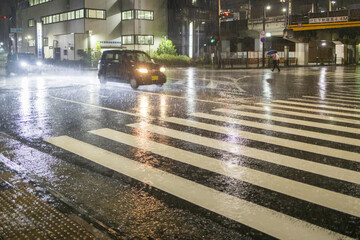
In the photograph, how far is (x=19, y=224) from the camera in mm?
3234

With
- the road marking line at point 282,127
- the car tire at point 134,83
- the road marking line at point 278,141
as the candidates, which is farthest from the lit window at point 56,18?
the road marking line at point 278,141

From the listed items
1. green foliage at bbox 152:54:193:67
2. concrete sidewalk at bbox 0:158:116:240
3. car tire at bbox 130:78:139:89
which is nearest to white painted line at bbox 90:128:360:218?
concrete sidewalk at bbox 0:158:116:240

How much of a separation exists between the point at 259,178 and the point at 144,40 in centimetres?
4745

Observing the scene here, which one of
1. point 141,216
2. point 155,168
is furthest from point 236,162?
point 141,216

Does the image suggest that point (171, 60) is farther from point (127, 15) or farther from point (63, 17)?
point (63, 17)

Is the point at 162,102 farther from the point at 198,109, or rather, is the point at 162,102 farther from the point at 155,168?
the point at 155,168

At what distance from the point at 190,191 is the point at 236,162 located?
1377mm

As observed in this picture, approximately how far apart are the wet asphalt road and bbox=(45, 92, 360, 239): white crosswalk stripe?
2cm

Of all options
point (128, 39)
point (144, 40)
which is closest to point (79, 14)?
point (128, 39)

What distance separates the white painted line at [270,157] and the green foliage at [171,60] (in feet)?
129

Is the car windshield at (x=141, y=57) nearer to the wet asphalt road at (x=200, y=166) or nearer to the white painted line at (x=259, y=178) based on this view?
the wet asphalt road at (x=200, y=166)

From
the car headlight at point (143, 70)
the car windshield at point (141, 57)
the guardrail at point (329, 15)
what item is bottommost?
the car headlight at point (143, 70)

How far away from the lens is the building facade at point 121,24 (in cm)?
4825

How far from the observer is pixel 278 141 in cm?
660
